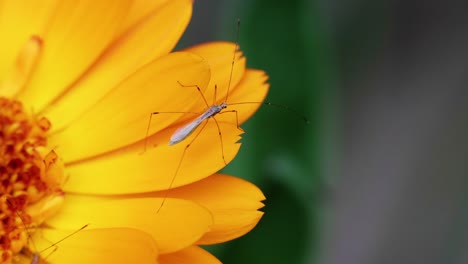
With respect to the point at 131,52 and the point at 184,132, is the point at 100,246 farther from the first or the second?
the point at 131,52

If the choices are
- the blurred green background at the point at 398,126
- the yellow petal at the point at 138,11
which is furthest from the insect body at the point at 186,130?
the blurred green background at the point at 398,126

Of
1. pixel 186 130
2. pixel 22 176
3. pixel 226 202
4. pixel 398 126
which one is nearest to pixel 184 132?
pixel 186 130

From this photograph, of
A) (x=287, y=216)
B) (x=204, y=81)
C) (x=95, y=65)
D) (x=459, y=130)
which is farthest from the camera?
(x=459, y=130)

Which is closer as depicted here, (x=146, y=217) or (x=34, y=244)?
(x=146, y=217)

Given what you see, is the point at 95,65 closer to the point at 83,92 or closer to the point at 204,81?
the point at 83,92

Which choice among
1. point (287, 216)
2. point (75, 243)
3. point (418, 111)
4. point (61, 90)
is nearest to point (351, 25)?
point (418, 111)

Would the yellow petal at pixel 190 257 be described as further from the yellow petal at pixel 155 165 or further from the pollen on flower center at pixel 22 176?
the pollen on flower center at pixel 22 176

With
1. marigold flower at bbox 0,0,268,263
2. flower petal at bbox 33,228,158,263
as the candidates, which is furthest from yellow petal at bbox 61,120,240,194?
flower petal at bbox 33,228,158,263

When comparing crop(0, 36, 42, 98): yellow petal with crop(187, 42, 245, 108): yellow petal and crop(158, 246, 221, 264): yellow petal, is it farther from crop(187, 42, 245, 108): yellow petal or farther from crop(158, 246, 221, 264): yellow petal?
crop(158, 246, 221, 264): yellow petal

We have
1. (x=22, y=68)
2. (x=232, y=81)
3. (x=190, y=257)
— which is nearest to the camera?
(x=190, y=257)
